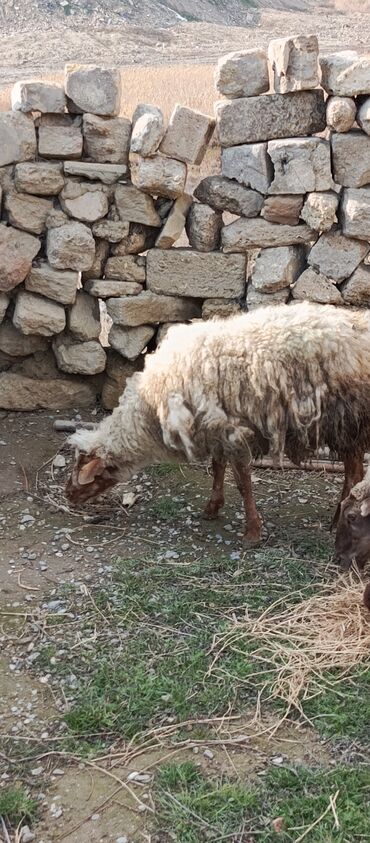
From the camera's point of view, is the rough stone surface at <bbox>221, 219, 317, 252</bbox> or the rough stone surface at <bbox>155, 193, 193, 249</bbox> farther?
the rough stone surface at <bbox>155, 193, 193, 249</bbox>

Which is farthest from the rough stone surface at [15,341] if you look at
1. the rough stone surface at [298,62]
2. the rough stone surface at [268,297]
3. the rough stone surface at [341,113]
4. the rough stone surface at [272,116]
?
the rough stone surface at [341,113]

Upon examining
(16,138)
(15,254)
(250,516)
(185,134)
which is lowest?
(250,516)

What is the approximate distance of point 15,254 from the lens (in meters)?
8.27

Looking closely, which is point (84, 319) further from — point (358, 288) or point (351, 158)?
point (351, 158)

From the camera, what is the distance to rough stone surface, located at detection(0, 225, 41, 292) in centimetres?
825

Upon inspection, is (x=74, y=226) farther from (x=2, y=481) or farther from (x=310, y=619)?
(x=310, y=619)

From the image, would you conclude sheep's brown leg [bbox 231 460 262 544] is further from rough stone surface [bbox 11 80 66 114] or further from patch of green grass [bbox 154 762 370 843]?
rough stone surface [bbox 11 80 66 114]

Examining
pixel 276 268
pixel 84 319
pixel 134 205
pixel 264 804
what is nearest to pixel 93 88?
pixel 134 205

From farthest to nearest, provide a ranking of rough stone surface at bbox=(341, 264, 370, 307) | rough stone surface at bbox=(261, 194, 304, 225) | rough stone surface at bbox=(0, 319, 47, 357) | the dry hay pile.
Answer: rough stone surface at bbox=(0, 319, 47, 357)
rough stone surface at bbox=(341, 264, 370, 307)
rough stone surface at bbox=(261, 194, 304, 225)
the dry hay pile

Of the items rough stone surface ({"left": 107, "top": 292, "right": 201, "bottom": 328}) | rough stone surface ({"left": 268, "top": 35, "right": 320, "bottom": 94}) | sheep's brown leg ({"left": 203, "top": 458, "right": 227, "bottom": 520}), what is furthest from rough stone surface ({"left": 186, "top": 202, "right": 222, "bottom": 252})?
sheep's brown leg ({"left": 203, "top": 458, "right": 227, "bottom": 520})

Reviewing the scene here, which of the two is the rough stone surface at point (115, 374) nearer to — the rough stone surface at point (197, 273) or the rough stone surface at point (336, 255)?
the rough stone surface at point (197, 273)

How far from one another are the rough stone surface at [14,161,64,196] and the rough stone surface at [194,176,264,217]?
4.04 feet

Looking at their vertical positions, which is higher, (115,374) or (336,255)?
(336,255)

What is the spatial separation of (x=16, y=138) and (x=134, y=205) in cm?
111
